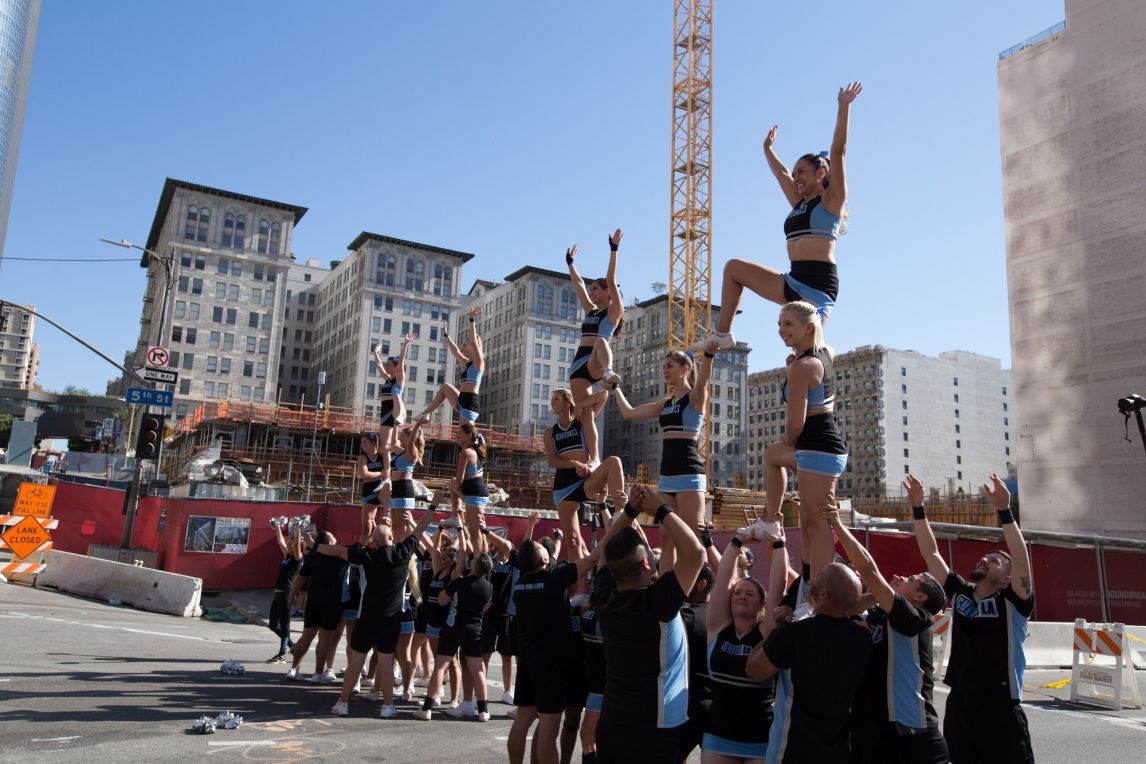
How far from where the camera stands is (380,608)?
948cm

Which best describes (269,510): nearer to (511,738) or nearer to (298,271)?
(511,738)

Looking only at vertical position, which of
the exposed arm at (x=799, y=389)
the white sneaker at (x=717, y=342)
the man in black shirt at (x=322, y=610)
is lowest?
the man in black shirt at (x=322, y=610)

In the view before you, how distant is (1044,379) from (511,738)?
4268 centimetres

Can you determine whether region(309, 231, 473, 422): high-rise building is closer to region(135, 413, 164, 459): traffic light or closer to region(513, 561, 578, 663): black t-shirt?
region(135, 413, 164, 459): traffic light

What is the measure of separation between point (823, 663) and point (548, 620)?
2.82 metres

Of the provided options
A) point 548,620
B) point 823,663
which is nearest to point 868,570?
point 823,663

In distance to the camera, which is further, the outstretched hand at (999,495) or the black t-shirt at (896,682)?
the outstretched hand at (999,495)

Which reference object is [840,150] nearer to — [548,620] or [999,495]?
[999,495]

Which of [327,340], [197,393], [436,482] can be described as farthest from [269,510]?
[327,340]

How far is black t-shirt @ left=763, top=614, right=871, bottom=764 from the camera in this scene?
4.23 metres

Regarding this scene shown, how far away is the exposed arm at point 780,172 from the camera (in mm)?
7367

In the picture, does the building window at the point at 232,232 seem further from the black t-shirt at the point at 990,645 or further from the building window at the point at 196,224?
the black t-shirt at the point at 990,645

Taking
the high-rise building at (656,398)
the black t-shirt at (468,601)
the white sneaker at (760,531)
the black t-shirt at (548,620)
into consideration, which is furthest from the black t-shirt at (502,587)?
the high-rise building at (656,398)

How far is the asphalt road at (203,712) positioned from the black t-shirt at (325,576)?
49.0 inches
